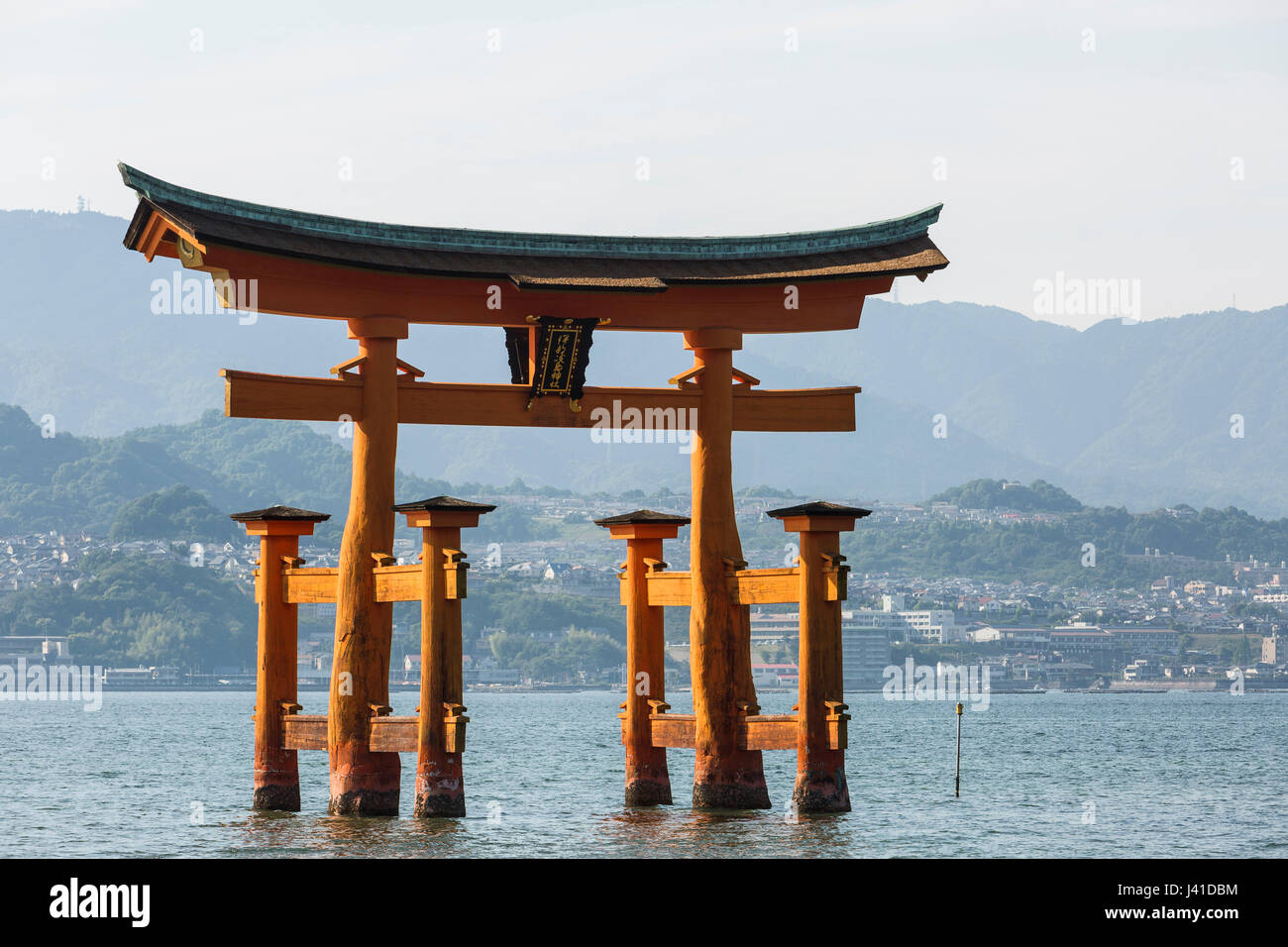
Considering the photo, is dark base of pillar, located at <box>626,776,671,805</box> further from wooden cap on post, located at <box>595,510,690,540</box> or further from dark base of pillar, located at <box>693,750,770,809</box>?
wooden cap on post, located at <box>595,510,690,540</box>

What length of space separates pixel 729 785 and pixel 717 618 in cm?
252

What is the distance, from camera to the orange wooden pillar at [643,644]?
28.2 metres

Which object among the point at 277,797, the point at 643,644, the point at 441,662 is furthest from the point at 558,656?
the point at 441,662

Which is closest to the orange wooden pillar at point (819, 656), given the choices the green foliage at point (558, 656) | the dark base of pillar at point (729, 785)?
the dark base of pillar at point (729, 785)

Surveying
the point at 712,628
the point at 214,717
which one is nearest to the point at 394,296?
the point at 712,628

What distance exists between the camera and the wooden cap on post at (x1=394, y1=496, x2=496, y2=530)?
24.3 m

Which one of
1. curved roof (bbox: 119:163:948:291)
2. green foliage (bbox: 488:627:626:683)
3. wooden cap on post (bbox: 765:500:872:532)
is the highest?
curved roof (bbox: 119:163:948:291)

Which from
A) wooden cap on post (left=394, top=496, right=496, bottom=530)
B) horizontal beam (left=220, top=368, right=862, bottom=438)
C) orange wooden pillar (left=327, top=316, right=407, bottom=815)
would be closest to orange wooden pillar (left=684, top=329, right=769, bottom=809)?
horizontal beam (left=220, top=368, right=862, bottom=438)

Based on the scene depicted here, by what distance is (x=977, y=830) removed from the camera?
103ft

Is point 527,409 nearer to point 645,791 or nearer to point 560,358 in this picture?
point 560,358

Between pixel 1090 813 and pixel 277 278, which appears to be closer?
pixel 277 278

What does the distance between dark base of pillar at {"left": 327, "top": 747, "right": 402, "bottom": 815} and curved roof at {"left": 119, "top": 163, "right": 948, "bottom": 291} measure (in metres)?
7.04

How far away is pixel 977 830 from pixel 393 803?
11465 mm
